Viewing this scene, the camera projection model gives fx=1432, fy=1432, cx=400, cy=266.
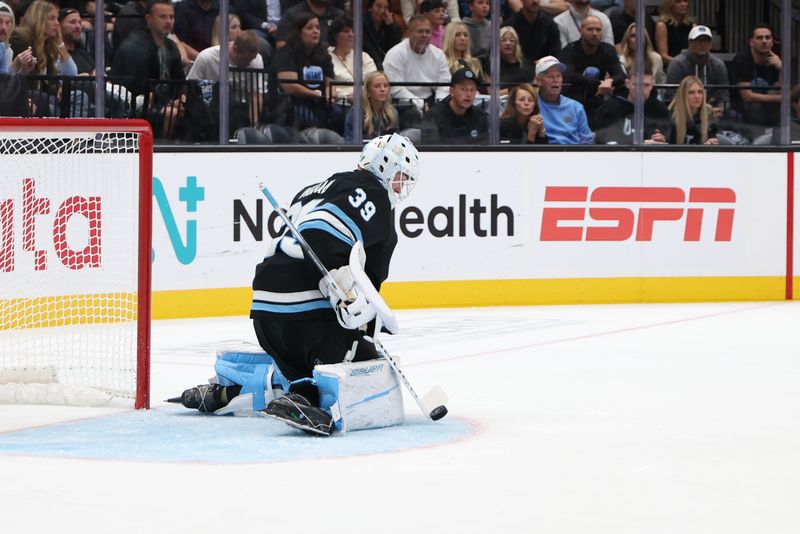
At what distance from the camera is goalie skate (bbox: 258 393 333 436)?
465 centimetres

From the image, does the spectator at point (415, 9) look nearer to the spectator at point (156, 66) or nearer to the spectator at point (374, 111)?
the spectator at point (374, 111)

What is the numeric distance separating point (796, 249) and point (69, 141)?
555cm

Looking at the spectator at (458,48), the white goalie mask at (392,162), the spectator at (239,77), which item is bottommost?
the white goalie mask at (392,162)

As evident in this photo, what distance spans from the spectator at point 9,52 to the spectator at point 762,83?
4993mm

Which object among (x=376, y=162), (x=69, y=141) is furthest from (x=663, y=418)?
(x=69, y=141)

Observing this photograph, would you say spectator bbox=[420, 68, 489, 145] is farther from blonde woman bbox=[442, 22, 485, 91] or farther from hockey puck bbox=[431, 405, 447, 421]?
hockey puck bbox=[431, 405, 447, 421]

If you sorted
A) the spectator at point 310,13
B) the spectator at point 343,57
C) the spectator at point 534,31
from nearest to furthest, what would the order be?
the spectator at point 310,13 → the spectator at point 343,57 → the spectator at point 534,31

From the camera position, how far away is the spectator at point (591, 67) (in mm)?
10055

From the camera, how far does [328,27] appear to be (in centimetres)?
933

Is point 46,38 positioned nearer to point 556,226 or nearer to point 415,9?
point 415,9

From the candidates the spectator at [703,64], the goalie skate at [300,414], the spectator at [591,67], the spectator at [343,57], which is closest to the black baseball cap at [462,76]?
the spectator at [343,57]

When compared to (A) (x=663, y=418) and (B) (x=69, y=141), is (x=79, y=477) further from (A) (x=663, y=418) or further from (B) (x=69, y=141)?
(B) (x=69, y=141)

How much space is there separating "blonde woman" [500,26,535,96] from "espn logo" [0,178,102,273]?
3519mm

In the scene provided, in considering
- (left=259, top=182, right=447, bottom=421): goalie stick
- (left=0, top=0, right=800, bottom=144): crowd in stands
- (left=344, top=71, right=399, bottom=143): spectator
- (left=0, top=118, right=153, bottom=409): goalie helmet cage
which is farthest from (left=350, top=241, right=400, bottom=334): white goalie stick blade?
(left=344, top=71, right=399, bottom=143): spectator
